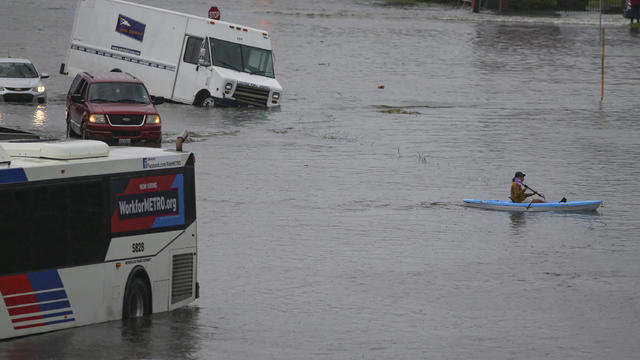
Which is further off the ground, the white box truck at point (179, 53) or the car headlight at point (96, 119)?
the white box truck at point (179, 53)

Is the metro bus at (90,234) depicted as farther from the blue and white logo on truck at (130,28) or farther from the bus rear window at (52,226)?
the blue and white logo on truck at (130,28)

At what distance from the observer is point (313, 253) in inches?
821

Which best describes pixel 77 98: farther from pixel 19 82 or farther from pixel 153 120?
pixel 19 82

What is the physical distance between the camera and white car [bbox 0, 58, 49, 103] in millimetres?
39281

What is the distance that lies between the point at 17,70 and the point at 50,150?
1081 inches

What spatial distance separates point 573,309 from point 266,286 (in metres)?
4.66

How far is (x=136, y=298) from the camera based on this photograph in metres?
15.1

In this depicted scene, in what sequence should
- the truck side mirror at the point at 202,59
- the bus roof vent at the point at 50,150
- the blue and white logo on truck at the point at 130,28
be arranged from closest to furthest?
the bus roof vent at the point at 50,150 → the truck side mirror at the point at 202,59 → the blue and white logo on truck at the point at 130,28

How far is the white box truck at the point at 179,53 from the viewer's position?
39188 mm

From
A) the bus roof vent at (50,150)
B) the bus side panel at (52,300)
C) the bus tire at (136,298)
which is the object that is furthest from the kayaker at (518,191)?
the bus roof vent at (50,150)

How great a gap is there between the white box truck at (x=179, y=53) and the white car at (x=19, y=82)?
1.31 meters

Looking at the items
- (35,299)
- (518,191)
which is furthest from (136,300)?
(518,191)

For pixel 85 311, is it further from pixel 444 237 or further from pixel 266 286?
pixel 444 237

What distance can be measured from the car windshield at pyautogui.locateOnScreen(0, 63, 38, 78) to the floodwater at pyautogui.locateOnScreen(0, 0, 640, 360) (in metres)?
1.22
